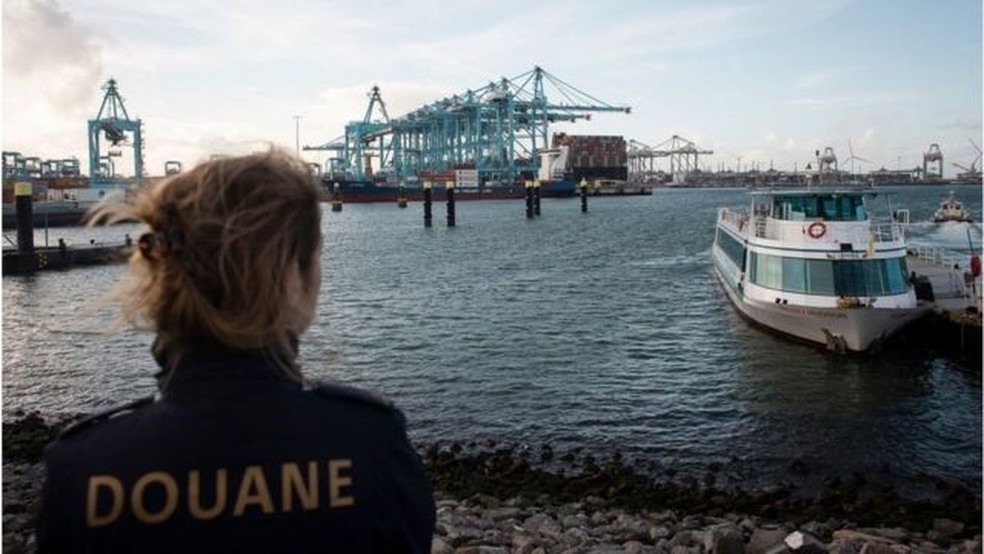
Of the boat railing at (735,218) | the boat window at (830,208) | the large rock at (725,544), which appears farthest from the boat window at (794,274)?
the large rock at (725,544)

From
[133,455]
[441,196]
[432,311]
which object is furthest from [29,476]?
[441,196]

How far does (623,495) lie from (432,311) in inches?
709

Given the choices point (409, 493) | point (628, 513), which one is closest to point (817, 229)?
point (628, 513)

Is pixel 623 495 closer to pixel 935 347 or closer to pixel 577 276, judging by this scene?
pixel 935 347

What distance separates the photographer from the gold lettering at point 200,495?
160 cm

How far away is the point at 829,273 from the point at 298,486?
21017 millimetres

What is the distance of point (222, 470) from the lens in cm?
161

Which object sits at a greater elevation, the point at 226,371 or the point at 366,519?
the point at 226,371

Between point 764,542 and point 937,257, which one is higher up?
point 937,257

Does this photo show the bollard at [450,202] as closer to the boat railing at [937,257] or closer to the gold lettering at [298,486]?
the boat railing at [937,257]

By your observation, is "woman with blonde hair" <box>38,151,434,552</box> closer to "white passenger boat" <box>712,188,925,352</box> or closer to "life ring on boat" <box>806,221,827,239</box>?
"white passenger boat" <box>712,188,925,352</box>

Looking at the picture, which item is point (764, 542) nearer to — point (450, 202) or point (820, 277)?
point (820, 277)

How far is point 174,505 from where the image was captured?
1592mm

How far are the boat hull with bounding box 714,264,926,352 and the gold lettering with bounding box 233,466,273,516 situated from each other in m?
20.0
